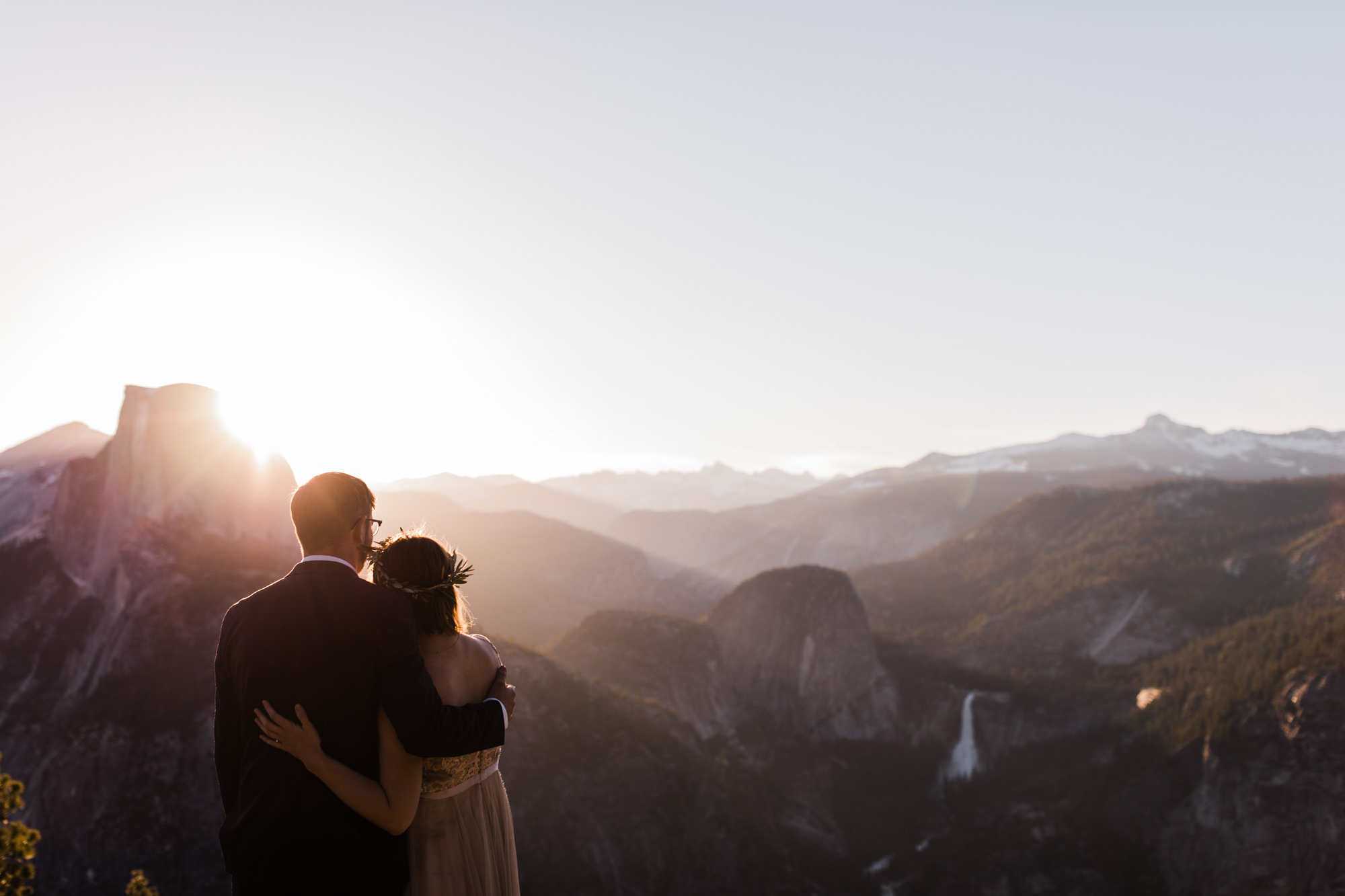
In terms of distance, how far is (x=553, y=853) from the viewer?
3922cm

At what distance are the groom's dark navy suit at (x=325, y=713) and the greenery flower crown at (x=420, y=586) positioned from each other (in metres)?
0.25

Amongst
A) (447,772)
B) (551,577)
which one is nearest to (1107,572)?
(551,577)

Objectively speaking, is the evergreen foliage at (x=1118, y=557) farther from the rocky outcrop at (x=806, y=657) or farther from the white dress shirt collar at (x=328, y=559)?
the white dress shirt collar at (x=328, y=559)

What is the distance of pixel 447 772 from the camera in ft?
15.0

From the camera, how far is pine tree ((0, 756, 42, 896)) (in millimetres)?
13672

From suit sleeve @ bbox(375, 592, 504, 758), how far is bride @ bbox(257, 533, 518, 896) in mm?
182

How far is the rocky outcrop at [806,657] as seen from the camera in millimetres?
78625

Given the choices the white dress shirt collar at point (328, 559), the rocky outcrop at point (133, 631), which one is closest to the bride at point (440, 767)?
the white dress shirt collar at point (328, 559)

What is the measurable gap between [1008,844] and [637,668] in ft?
111

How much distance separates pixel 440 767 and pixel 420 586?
1.10 meters

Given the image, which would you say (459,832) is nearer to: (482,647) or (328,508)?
(482,647)

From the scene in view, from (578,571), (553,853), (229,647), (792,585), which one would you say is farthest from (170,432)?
(578,571)

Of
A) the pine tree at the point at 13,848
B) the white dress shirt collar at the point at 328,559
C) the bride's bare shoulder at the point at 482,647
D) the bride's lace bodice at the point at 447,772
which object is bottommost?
the pine tree at the point at 13,848

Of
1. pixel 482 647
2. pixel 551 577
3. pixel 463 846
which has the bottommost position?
pixel 551 577
